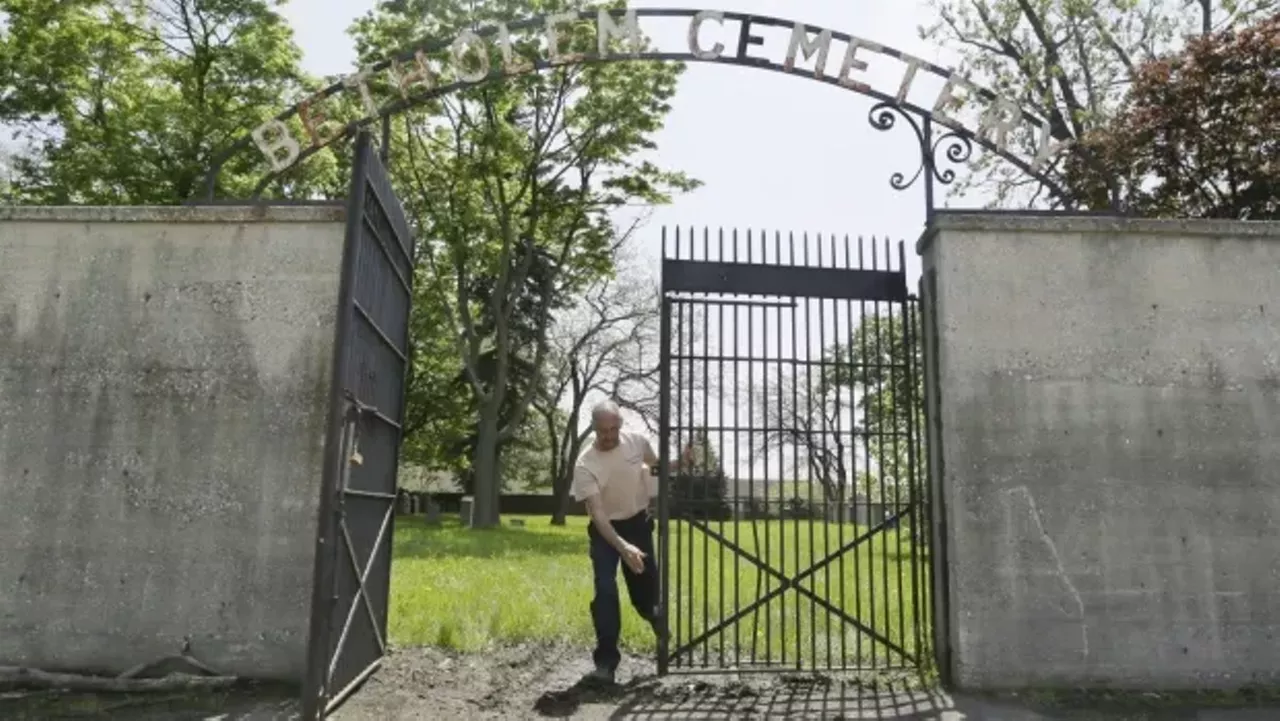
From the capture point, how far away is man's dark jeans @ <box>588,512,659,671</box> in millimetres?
6520

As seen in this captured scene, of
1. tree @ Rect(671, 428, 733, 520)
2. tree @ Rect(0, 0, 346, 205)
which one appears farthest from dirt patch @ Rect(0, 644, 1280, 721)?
tree @ Rect(0, 0, 346, 205)

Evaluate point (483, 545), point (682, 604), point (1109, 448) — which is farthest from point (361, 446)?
point (483, 545)

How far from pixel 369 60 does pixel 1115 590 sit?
21.1 meters

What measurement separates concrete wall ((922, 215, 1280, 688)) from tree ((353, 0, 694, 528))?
54.0 feet

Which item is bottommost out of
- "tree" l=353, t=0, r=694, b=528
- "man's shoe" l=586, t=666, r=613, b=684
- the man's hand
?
"man's shoe" l=586, t=666, r=613, b=684

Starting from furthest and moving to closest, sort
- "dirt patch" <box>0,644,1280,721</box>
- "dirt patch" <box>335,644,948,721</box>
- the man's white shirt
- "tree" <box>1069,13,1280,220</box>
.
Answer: "tree" <box>1069,13,1280,220</box> < the man's white shirt < "dirt patch" <box>335,644,948,721</box> < "dirt patch" <box>0,644,1280,721</box>

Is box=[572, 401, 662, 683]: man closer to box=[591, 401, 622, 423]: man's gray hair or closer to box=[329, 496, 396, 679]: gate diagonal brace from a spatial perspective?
box=[591, 401, 622, 423]: man's gray hair

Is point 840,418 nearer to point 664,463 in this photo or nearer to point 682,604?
point 664,463

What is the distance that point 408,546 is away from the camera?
19.5 metres

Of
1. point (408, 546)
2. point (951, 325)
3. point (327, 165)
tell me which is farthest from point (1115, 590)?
point (327, 165)

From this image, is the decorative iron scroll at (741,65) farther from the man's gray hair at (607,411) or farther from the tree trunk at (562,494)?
the tree trunk at (562,494)

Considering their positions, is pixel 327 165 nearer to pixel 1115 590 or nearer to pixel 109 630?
pixel 109 630

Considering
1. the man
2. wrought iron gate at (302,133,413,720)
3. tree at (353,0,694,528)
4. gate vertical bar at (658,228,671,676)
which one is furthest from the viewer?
tree at (353,0,694,528)

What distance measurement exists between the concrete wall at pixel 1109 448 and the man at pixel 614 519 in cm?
206
